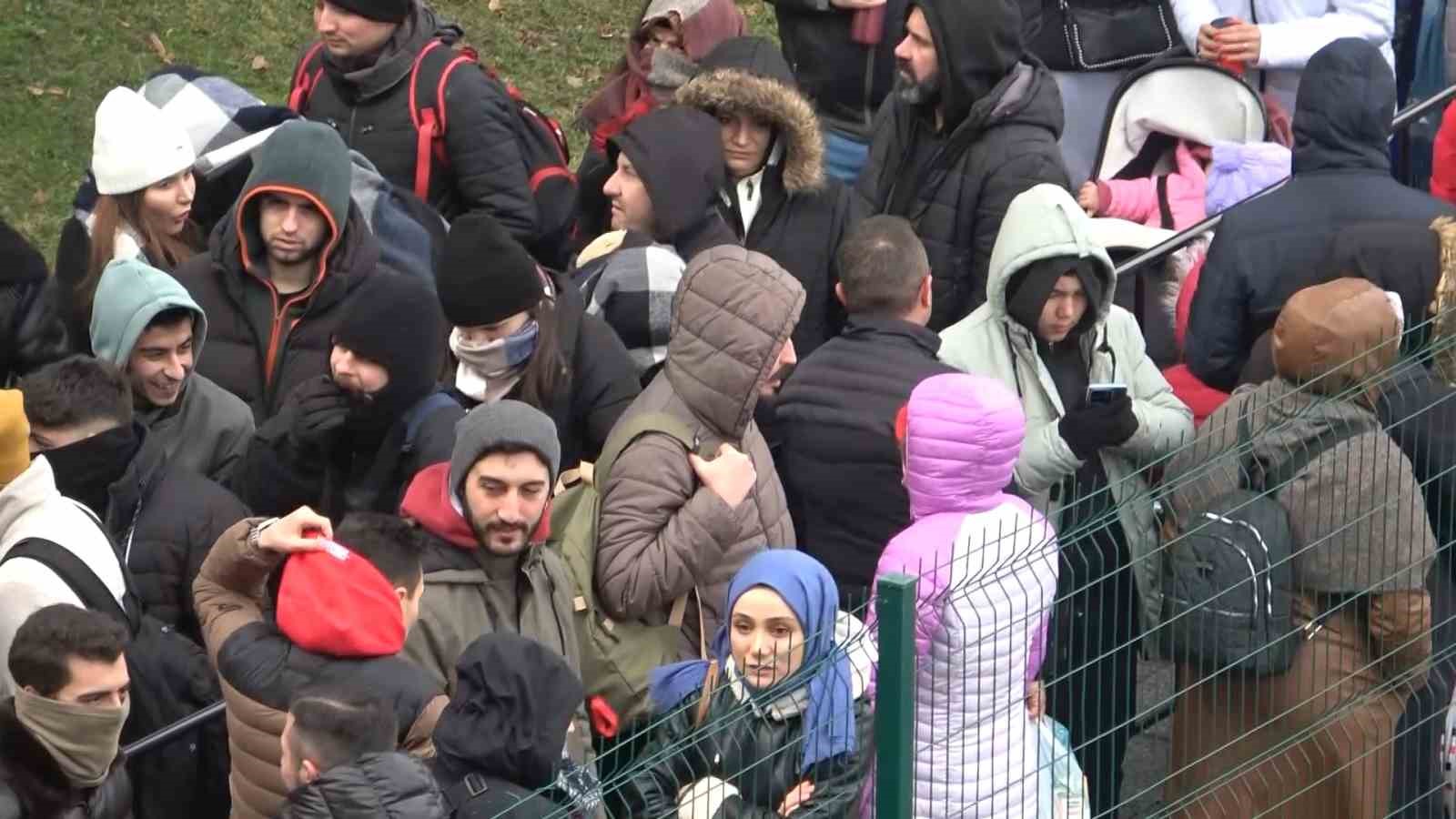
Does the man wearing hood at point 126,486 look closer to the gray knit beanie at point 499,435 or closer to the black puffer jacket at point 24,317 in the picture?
the gray knit beanie at point 499,435

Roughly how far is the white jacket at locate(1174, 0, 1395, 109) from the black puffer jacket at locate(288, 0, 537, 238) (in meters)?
2.66

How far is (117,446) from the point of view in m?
6.46

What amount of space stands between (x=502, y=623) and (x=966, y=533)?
1.15 meters

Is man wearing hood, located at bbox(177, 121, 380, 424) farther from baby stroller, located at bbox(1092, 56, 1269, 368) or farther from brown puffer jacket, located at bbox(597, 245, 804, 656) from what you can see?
baby stroller, located at bbox(1092, 56, 1269, 368)

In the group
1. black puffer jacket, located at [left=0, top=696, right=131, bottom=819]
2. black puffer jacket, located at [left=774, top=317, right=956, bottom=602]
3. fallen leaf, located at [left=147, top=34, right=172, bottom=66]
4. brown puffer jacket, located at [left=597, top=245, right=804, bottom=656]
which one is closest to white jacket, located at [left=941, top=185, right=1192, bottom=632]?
black puffer jacket, located at [left=774, top=317, right=956, bottom=602]

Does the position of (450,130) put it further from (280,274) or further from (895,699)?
(895,699)

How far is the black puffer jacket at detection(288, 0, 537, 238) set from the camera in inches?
337

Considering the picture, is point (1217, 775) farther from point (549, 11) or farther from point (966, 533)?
point (549, 11)

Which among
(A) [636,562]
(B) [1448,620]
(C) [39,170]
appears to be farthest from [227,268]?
(C) [39,170]

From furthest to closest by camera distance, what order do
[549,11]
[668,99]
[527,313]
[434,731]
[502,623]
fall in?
1. [549,11]
2. [668,99]
3. [527,313]
4. [502,623]
5. [434,731]

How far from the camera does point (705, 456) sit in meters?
6.75

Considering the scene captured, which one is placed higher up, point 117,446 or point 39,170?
point 117,446

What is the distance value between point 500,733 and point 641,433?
1.54 metres

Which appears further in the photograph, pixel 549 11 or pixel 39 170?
pixel 549 11
